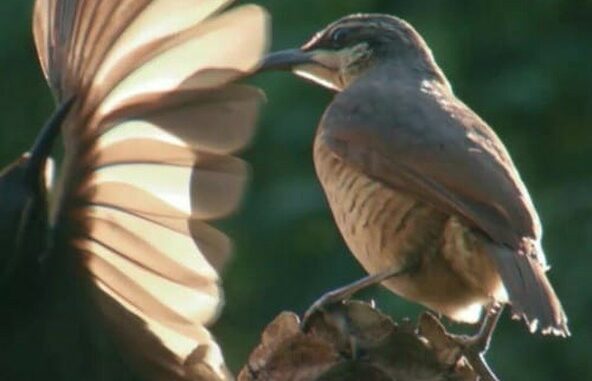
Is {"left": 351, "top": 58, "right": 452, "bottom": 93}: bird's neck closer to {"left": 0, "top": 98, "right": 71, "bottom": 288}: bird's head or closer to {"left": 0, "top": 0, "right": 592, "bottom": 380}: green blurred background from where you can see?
{"left": 0, "top": 98, "right": 71, "bottom": 288}: bird's head

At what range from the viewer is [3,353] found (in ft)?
12.5

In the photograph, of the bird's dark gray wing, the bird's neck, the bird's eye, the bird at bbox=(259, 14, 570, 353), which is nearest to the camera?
the bird's dark gray wing

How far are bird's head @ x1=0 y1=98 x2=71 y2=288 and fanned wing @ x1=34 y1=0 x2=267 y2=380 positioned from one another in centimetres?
4

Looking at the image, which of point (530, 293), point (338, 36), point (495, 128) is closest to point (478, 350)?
point (530, 293)

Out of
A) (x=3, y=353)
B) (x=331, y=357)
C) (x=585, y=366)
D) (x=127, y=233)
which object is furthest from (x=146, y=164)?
(x=585, y=366)

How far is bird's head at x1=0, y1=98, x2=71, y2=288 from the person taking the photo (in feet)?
11.8

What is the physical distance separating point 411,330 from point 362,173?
921 millimetres

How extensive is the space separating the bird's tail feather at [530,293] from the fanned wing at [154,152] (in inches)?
17.2

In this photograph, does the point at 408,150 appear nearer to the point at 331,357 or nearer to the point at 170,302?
the point at 170,302

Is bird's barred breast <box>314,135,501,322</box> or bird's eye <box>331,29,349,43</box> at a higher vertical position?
bird's eye <box>331,29,349,43</box>

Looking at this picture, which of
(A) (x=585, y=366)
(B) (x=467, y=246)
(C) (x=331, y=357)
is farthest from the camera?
(A) (x=585, y=366)

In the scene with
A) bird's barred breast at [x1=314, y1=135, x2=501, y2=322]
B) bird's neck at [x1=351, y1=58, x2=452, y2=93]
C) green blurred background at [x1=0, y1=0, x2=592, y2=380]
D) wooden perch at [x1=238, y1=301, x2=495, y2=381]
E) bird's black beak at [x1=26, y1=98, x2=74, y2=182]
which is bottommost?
green blurred background at [x1=0, y1=0, x2=592, y2=380]

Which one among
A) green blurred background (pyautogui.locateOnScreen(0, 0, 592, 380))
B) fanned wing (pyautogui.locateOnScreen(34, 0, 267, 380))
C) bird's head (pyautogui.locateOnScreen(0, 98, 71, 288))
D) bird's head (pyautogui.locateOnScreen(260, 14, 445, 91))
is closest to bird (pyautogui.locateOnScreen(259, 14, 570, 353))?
bird's head (pyautogui.locateOnScreen(260, 14, 445, 91))

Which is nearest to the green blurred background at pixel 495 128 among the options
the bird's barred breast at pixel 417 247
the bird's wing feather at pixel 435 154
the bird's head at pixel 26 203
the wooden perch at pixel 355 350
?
the bird's wing feather at pixel 435 154
